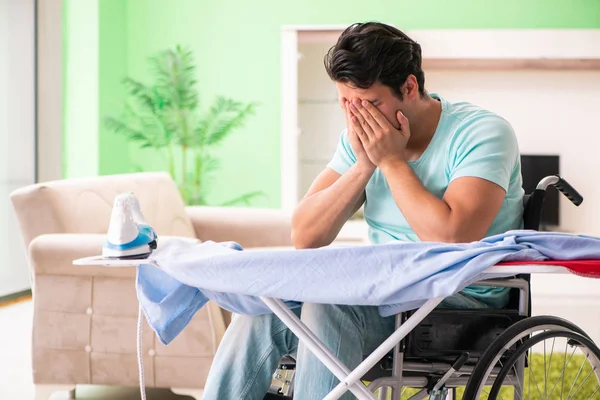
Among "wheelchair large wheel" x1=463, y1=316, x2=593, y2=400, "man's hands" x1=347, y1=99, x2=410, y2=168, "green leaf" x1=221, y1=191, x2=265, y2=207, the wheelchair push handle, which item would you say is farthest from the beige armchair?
"green leaf" x1=221, y1=191, x2=265, y2=207

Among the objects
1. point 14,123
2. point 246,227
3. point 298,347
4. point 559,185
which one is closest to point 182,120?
point 14,123

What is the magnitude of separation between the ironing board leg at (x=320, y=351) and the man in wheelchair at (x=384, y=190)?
0.08m

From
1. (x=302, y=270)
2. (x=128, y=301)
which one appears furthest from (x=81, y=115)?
(x=302, y=270)

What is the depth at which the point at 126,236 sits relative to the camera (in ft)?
4.60

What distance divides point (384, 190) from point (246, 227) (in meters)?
2.06

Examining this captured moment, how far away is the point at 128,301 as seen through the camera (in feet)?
8.74

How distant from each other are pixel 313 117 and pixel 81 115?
170cm

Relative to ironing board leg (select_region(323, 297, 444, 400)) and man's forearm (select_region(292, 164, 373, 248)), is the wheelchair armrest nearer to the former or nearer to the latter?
ironing board leg (select_region(323, 297, 444, 400))

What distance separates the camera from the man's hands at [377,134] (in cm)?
168

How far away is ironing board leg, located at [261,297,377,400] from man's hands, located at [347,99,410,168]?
1.52 feet

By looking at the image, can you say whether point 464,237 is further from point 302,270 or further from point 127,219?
point 127,219

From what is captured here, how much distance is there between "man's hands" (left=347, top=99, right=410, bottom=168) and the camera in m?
1.68

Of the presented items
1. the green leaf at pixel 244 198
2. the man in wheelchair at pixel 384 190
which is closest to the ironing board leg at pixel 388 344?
the man in wheelchair at pixel 384 190

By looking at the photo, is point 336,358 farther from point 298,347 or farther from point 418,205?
point 418,205
